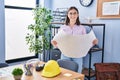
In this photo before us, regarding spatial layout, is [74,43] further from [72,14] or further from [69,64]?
[72,14]

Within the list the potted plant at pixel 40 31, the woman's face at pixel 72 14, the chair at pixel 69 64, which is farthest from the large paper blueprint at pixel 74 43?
the potted plant at pixel 40 31

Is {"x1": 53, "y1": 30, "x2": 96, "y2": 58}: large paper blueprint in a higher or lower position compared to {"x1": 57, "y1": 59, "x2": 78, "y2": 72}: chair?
higher

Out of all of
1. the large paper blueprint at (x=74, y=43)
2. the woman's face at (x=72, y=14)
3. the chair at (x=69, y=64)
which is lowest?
the chair at (x=69, y=64)

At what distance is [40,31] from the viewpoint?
390 cm

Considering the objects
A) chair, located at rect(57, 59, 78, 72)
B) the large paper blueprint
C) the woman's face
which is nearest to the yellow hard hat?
chair, located at rect(57, 59, 78, 72)

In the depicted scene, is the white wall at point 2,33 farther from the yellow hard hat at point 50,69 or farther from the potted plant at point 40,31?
the yellow hard hat at point 50,69

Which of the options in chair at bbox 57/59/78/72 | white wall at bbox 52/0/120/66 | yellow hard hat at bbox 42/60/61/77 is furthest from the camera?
white wall at bbox 52/0/120/66

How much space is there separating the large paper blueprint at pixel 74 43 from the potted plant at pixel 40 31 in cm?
128

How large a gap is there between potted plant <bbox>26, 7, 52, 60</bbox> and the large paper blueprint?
1284 mm

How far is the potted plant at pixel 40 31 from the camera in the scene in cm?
389

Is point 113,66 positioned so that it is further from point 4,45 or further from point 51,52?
point 4,45

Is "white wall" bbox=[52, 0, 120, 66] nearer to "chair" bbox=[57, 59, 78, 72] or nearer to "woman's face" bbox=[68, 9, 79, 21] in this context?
"woman's face" bbox=[68, 9, 79, 21]

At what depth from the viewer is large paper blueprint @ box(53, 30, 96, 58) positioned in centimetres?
261


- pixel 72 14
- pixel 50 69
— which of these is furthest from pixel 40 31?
pixel 50 69
